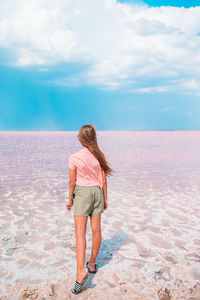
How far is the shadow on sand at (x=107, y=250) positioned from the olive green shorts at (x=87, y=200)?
42.3 inches

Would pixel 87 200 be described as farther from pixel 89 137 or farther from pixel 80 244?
pixel 89 137

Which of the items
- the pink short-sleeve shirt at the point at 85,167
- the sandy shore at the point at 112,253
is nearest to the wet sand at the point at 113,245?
the sandy shore at the point at 112,253

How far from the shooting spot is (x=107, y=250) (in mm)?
5270

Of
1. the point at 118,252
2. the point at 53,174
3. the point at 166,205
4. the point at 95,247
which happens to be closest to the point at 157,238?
the point at 118,252

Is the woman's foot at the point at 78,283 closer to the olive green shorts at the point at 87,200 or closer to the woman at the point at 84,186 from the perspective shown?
the woman at the point at 84,186

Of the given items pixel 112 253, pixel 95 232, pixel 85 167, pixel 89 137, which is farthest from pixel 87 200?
pixel 112 253

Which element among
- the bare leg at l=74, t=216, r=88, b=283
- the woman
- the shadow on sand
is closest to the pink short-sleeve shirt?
the woman

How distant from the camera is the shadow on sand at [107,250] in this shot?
14.2 ft

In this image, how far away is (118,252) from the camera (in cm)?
518

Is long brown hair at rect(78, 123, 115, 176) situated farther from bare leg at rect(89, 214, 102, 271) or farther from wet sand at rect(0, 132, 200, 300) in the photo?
wet sand at rect(0, 132, 200, 300)

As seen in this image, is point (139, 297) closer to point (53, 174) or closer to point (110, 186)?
point (110, 186)

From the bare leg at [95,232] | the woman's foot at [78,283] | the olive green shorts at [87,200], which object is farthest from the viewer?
the bare leg at [95,232]

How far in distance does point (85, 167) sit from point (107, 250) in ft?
7.07

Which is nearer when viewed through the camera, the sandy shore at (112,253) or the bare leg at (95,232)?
the sandy shore at (112,253)
